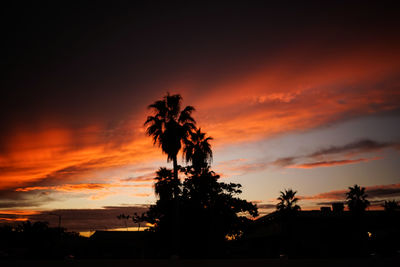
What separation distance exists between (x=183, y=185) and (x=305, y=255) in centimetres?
1289

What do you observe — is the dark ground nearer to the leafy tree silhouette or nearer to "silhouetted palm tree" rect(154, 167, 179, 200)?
the leafy tree silhouette

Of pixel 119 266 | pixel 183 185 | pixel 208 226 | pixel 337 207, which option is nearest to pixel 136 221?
pixel 183 185

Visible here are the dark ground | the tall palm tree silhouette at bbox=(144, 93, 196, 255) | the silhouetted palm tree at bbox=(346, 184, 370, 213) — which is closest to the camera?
the dark ground

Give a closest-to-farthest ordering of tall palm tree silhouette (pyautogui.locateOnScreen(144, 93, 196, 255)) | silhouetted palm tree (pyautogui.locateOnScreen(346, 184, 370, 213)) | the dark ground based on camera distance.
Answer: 1. the dark ground
2. tall palm tree silhouette (pyautogui.locateOnScreen(144, 93, 196, 255))
3. silhouetted palm tree (pyautogui.locateOnScreen(346, 184, 370, 213))

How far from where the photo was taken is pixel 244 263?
4297 millimetres

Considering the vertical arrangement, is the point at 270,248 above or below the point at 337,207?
below

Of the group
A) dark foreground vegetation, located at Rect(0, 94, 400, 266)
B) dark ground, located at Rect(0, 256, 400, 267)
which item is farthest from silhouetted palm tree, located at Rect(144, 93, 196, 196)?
dark ground, located at Rect(0, 256, 400, 267)

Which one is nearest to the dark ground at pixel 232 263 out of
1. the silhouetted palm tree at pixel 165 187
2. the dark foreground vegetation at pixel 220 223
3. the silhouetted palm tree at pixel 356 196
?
the dark foreground vegetation at pixel 220 223

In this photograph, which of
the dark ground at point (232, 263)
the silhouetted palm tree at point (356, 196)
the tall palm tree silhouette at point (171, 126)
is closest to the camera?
the dark ground at point (232, 263)

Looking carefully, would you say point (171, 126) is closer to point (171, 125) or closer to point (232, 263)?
point (171, 125)

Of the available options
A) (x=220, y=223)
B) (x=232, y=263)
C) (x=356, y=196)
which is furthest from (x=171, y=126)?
(x=356, y=196)

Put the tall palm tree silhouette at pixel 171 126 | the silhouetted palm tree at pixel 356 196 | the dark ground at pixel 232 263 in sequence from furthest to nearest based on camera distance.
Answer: the silhouetted palm tree at pixel 356 196 → the tall palm tree silhouette at pixel 171 126 → the dark ground at pixel 232 263

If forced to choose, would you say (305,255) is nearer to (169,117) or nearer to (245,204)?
(245,204)

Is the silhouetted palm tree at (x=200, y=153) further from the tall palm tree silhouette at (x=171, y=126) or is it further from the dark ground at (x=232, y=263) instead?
the dark ground at (x=232, y=263)
